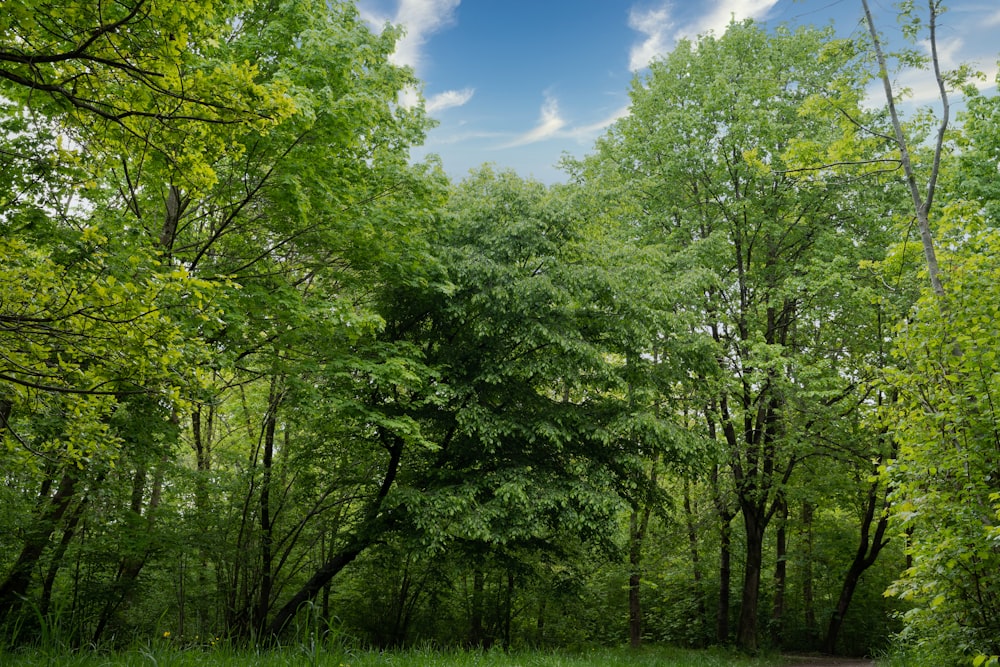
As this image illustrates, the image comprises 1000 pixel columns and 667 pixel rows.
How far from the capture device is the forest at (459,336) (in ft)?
16.1

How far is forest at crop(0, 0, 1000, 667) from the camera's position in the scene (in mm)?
4906

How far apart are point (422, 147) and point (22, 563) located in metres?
9.97

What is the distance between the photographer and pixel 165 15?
12.7 ft

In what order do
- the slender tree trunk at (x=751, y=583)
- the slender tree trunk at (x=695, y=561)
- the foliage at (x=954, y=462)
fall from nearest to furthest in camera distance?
the foliage at (x=954, y=462), the slender tree trunk at (x=751, y=583), the slender tree trunk at (x=695, y=561)

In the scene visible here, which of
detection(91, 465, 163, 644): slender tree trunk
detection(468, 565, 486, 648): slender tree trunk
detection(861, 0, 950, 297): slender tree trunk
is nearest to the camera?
detection(861, 0, 950, 297): slender tree trunk

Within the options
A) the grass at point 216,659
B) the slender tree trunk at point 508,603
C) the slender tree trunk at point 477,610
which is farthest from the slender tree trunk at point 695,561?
the grass at point 216,659

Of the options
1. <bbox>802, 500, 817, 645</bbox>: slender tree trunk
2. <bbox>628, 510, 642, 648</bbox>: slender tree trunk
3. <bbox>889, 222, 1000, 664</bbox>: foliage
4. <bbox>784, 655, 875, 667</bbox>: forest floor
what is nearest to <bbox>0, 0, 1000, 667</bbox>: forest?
<bbox>889, 222, 1000, 664</bbox>: foliage

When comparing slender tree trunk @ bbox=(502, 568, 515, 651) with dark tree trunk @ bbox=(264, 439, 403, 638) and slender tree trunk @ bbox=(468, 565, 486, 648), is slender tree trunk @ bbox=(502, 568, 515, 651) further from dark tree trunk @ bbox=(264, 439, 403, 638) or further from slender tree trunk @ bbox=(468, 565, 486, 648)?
dark tree trunk @ bbox=(264, 439, 403, 638)

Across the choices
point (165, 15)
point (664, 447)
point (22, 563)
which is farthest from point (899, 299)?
point (22, 563)

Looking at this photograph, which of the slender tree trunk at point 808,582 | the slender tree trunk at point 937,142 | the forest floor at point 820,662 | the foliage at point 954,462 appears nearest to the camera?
the foliage at point 954,462

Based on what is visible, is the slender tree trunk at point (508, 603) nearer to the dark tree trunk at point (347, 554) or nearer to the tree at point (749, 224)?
the dark tree trunk at point (347, 554)

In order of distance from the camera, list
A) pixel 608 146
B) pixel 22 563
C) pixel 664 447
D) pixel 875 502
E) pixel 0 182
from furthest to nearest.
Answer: pixel 608 146
pixel 875 502
pixel 664 447
pixel 22 563
pixel 0 182

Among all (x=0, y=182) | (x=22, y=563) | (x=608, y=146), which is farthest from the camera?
(x=608, y=146)

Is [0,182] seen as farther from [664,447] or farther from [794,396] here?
[794,396]
